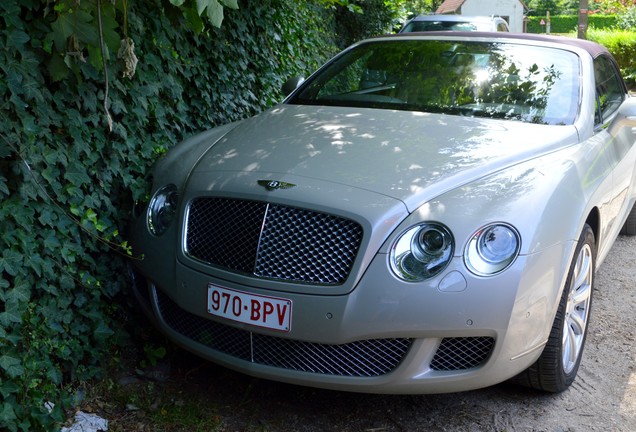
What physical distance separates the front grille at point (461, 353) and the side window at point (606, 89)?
74.0 inches

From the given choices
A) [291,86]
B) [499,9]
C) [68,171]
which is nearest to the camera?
[68,171]

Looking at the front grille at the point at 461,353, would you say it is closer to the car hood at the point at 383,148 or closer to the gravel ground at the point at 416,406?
the gravel ground at the point at 416,406

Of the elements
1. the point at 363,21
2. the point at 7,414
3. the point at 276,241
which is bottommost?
the point at 363,21

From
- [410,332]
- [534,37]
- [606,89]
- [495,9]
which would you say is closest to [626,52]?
[606,89]

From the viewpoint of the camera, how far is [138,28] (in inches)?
150

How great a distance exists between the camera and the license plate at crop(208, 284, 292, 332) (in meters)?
3.01

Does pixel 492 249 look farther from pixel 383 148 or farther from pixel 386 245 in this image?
pixel 383 148

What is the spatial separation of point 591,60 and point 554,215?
67.3 inches

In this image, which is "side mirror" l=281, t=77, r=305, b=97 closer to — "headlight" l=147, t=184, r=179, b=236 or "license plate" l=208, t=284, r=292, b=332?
"headlight" l=147, t=184, r=179, b=236

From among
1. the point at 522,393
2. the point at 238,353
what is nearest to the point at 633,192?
the point at 522,393

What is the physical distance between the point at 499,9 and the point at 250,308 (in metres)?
63.0

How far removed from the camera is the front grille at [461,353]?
2.97 m

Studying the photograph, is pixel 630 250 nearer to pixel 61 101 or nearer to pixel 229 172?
pixel 229 172

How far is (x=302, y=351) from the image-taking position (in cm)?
308
